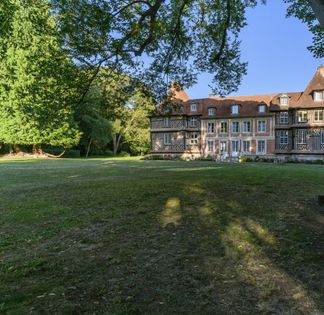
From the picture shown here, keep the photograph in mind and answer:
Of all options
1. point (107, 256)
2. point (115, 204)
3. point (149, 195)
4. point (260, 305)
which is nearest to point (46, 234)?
point (107, 256)

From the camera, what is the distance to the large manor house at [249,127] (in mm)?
36125

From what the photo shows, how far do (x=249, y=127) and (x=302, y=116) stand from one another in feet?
19.9

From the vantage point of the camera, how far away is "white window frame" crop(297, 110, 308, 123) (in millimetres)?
36469

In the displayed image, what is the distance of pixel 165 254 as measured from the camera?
181 inches

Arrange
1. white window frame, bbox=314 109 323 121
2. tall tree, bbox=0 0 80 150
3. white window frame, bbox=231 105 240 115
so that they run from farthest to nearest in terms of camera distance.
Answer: white window frame, bbox=231 105 240 115 < white window frame, bbox=314 109 323 121 < tall tree, bbox=0 0 80 150

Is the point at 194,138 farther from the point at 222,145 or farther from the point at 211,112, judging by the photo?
the point at 211,112

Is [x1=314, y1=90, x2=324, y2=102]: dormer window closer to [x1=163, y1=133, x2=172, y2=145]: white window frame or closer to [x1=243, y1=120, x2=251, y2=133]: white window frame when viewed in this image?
[x1=243, y1=120, x2=251, y2=133]: white window frame

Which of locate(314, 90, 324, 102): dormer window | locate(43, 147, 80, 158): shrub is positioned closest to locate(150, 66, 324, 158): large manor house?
locate(314, 90, 324, 102): dormer window

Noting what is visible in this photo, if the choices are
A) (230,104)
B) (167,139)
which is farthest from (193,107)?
(167,139)

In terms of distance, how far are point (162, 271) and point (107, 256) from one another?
0.97m

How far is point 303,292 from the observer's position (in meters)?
3.43

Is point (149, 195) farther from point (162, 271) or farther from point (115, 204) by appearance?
point (162, 271)

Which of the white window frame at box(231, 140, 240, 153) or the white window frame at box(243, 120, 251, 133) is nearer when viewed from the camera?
the white window frame at box(243, 120, 251, 133)

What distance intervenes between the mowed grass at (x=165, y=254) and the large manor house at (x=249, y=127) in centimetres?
2819
